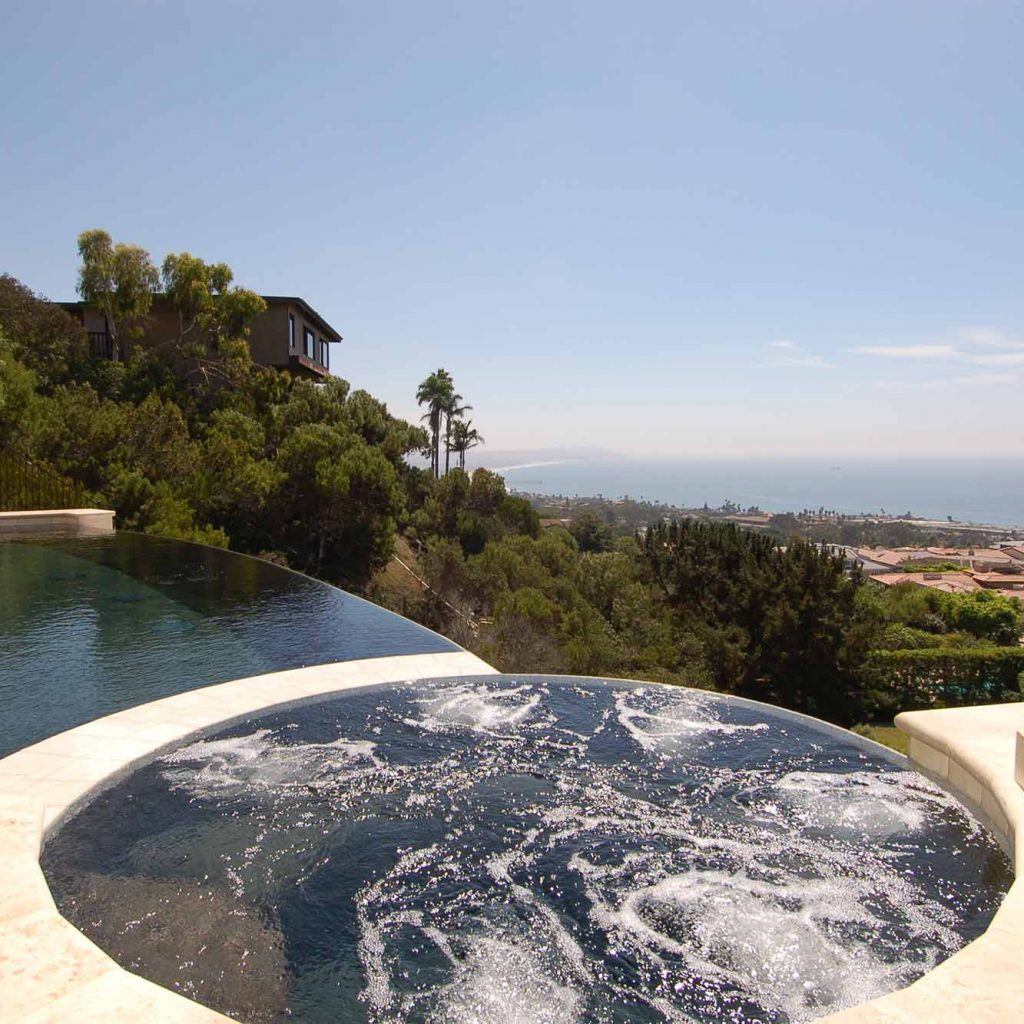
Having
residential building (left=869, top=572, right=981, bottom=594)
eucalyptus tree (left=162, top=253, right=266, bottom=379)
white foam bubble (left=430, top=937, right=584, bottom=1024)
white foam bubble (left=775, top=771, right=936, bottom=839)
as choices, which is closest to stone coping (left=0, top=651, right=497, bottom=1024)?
white foam bubble (left=430, top=937, right=584, bottom=1024)

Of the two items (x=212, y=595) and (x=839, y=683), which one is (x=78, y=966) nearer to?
(x=212, y=595)

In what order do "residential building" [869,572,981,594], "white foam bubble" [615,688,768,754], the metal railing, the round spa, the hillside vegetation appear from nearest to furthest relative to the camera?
the round spa
"white foam bubble" [615,688,768,754]
the metal railing
the hillside vegetation
"residential building" [869,572,981,594]

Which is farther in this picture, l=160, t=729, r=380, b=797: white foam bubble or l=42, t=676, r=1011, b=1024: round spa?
l=160, t=729, r=380, b=797: white foam bubble

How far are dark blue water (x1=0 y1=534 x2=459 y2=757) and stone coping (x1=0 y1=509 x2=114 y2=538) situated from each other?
1.33 metres

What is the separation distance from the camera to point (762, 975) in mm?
4438

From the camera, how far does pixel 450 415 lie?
50500 mm

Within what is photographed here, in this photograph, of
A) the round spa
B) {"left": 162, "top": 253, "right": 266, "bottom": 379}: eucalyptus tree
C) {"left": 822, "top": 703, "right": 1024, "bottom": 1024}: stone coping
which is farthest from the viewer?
{"left": 162, "top": 253, "right": 266, "bottom": 379}: eucalyptus tree

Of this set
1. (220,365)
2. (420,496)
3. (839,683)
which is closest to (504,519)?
(420,496)

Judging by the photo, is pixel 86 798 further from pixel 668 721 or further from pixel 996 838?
pixel 996 838

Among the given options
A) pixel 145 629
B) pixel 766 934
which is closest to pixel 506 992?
pixel 766 934

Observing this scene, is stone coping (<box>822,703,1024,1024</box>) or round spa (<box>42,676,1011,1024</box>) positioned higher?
stone coping (<box>822,703,1024,1024</box>)

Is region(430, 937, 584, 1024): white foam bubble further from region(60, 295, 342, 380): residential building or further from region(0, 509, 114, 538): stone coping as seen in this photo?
region(60, 295, 342, 380): residential building

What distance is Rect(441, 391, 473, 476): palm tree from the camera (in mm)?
50219

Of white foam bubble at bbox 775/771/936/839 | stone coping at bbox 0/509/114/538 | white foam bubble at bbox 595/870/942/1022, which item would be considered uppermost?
stone coping at bbox 0/509/114/538
